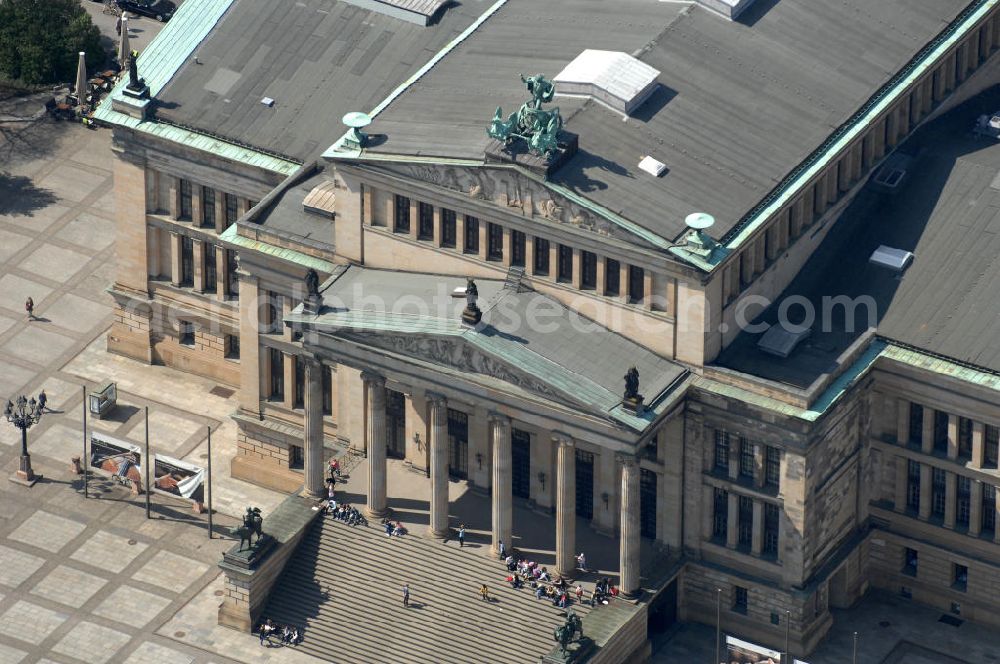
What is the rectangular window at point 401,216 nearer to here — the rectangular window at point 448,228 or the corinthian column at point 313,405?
the rectangular window at point 448,228

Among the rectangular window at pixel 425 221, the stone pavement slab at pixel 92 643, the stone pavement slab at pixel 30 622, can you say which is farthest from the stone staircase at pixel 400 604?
the rectangular window at pixel 425 221

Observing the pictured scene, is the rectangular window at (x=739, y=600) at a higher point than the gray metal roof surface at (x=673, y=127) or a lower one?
lower

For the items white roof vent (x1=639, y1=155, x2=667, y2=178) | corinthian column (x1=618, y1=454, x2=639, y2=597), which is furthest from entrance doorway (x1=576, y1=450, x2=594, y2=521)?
white roof vent (x1=639, y1=155, x2=667, y2=178)

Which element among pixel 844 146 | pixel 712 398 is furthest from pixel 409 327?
pixel 844 146

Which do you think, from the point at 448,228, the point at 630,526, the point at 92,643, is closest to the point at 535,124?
the point at 448,228

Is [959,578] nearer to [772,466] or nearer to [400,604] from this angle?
[772,466]

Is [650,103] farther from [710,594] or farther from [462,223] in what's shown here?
[710,594]
